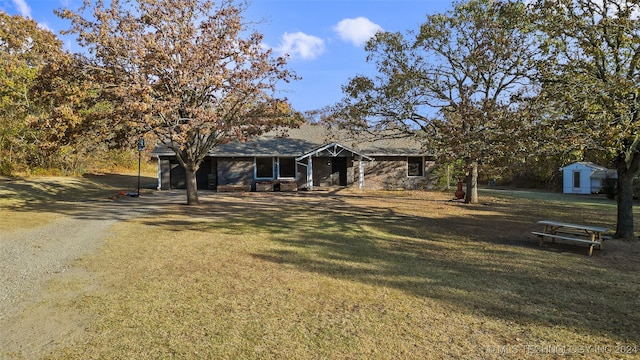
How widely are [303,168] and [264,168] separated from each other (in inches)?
101

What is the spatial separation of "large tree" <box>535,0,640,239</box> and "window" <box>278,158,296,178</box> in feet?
57.6

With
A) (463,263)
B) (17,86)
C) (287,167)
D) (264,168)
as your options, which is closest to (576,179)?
(287,167)

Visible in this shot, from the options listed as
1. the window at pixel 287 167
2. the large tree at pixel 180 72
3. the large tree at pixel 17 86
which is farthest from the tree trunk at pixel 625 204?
the large tree at pixel 17 86

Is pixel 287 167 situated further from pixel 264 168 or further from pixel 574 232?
pixel 574 232

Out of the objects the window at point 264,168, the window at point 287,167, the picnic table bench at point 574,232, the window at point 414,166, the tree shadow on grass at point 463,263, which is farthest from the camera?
the window at point 414,166

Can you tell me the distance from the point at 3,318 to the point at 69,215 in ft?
31.2

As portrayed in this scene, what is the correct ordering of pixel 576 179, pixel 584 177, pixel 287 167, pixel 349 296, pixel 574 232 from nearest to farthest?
pixel 349 296 → pixel 574 232 → pixel 287 167 → pixel 584 177 → pixel 576 179

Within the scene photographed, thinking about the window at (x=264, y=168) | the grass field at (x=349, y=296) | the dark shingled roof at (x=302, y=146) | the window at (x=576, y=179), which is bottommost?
the grass field at (x=349, y=296)

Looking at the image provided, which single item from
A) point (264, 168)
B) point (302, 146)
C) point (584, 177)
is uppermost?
point (302, 146)

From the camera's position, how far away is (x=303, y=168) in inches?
1037

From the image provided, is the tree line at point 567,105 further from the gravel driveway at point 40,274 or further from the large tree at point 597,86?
the gravel driveway at point 40,274

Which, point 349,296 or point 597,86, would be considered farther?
point 597,86

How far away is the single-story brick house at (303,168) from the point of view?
25.2 m

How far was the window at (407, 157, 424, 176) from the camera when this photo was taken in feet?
87.6
